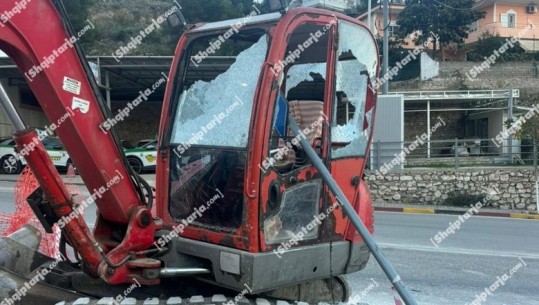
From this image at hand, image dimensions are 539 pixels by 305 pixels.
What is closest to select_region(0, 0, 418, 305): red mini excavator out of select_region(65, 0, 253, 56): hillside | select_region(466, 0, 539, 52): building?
select_region(65, 0, 253, 56): hillside

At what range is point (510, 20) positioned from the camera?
45094 mm

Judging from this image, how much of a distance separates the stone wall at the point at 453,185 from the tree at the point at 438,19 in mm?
23221

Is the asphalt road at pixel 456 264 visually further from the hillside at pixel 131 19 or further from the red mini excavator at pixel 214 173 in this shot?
the hillside at pixel 131 19

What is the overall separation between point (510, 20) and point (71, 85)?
49254 millimetres

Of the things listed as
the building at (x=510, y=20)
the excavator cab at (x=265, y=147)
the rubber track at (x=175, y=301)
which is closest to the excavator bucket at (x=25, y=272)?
the rubber track at (x=175, y=301)

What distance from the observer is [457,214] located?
14.8m

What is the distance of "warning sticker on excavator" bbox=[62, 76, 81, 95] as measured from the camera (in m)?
2.87

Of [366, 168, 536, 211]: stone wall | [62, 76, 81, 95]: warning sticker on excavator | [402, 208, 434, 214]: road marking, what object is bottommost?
[402, 208, 434, 214]: road marking

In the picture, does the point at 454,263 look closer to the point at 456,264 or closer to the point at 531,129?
the point at 456,264

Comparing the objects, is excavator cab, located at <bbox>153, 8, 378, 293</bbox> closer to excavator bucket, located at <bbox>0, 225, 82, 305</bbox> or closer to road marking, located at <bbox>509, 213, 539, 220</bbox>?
excavator bucket, located at <bbox>0, 225, 82, 305</bbox>

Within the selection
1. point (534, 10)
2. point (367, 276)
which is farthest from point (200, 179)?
point (534, 10)

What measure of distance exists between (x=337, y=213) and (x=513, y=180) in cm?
1442

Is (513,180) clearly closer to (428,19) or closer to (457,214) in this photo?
(457,214)

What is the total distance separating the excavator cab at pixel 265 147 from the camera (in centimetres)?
308
